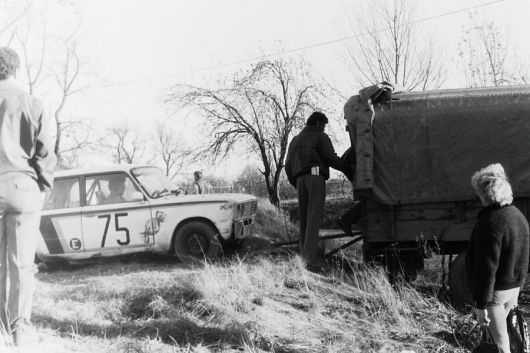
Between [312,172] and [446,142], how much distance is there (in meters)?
1.83

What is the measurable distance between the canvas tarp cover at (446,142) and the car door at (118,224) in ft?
11.9

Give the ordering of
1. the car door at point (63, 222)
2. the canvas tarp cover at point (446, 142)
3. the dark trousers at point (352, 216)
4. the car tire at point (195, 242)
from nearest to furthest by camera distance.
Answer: the canvas tarp cover at point (446, 142) < the dark trousers at point (352, 216) < the car tire at point (195, 242) < the car door at point (63, 222)

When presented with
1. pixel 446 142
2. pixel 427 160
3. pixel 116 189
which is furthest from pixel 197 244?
pixel 446 142

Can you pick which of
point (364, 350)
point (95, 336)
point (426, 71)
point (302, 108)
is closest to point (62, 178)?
point (95, 336)

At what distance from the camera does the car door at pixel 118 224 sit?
7.85 meters

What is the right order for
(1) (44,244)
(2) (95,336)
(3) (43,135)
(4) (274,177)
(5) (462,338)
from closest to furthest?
(3) (43,135) < (2) (95,336) < (5) (462,338) < (1) (44,244) < (4) (274,177)

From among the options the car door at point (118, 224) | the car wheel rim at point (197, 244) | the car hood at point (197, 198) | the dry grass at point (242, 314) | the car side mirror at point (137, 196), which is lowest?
the dry grass at point (242, 314)

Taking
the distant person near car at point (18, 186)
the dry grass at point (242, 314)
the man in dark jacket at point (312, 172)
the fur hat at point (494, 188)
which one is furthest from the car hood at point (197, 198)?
the fur hat at point (494, 188)

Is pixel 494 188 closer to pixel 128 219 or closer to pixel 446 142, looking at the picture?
pixel 446 142

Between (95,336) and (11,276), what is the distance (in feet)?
3.31

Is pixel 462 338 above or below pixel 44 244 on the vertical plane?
below

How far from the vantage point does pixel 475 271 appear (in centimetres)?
348

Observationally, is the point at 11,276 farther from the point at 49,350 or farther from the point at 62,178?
the point at 62,178

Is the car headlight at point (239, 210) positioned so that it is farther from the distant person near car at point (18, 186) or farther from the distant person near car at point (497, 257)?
the distant person near car at point (497, 257)
